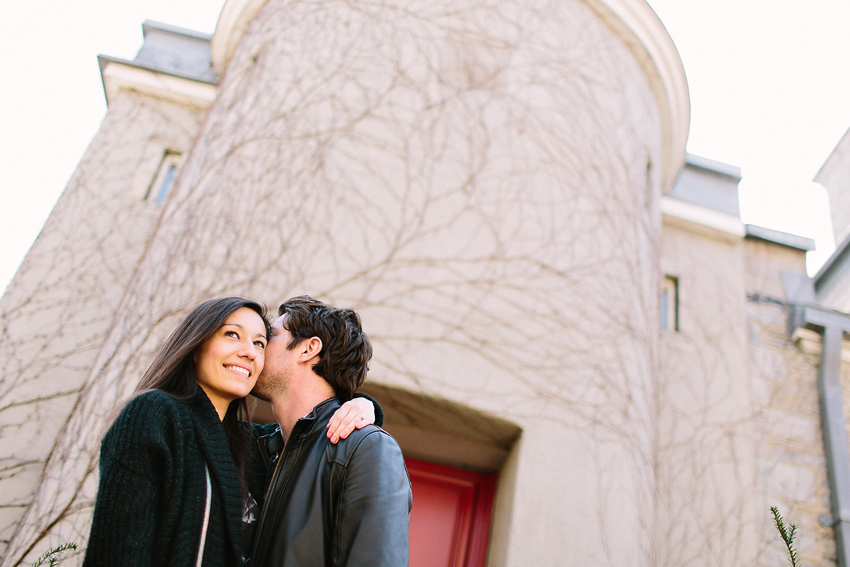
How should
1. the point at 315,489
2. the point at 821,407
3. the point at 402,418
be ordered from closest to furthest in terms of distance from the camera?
1. the point at 315,489
2. the point at 402,418
3. the point at 821,407

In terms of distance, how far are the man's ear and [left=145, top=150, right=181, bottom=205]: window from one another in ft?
12.6

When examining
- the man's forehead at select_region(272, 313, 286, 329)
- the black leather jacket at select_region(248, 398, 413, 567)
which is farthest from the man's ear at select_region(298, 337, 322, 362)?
the black leather jacket at select_region(248, 398, 413, 567)

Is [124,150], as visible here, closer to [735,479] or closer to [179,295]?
[179,295]

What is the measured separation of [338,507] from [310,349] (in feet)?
1.96

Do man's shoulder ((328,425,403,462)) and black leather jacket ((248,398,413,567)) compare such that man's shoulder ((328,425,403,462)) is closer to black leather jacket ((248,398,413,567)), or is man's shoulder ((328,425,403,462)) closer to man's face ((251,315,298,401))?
black leather jacket ((248,398,413,567))

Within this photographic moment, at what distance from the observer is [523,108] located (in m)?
4.57

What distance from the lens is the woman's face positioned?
1.95 m

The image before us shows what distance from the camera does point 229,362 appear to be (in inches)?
77.6

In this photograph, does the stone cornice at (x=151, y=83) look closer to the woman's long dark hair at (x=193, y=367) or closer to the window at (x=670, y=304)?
the window at (x=670, y=304)

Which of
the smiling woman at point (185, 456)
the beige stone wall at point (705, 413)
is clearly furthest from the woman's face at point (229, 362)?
the beige stone wall at point (705, 413)

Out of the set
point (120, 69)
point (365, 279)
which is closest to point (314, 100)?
point (365, 279)

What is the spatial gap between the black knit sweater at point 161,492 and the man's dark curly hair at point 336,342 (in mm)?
485

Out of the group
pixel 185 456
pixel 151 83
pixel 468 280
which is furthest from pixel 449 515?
pixel 151 83

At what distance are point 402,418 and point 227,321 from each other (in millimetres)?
1926
